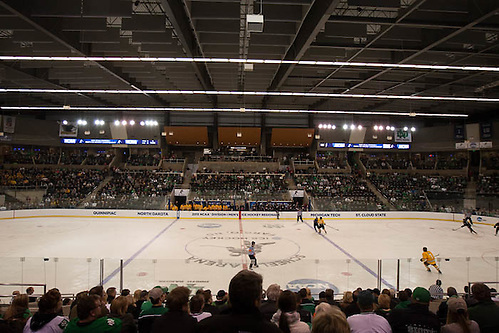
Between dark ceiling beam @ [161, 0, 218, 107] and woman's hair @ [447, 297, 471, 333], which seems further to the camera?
dark ceiling beam @ [161, 0, 218, 107]

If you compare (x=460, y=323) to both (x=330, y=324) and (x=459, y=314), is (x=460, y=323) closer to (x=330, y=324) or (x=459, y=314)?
(x=459, y=314)

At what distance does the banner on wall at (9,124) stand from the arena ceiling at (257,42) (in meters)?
8.93

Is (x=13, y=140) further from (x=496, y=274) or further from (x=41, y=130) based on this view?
(x=496, y=274)

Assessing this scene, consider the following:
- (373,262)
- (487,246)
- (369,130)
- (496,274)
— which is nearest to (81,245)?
(373,262)

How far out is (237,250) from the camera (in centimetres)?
1357

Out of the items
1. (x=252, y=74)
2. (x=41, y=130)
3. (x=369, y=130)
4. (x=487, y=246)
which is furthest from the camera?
(x=369, y=130)

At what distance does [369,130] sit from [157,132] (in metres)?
25.7

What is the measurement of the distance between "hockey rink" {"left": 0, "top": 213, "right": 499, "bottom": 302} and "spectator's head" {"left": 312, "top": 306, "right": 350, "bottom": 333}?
6.19 metres

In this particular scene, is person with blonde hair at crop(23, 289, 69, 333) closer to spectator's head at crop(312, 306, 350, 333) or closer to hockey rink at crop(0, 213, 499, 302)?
spectator's head at crop(312, 306, 350, 333)

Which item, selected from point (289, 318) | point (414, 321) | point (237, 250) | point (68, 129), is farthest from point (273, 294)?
point (68, 129)

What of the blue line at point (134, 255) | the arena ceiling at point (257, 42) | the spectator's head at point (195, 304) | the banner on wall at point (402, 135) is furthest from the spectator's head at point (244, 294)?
the banner on wall at point (402, 135)

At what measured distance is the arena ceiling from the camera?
10008mm

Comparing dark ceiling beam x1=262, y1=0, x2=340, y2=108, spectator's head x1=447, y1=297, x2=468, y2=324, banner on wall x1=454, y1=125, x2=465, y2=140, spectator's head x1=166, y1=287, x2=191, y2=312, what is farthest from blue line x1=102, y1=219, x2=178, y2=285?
banner on wall x1=454, y1=125, x2=465, y2=140

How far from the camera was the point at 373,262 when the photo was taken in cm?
807
